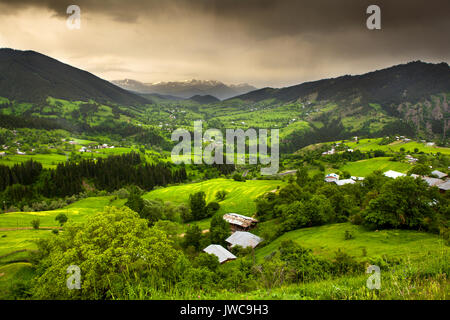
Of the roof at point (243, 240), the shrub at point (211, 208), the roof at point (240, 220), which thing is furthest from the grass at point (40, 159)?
the roof at point (243, 240)

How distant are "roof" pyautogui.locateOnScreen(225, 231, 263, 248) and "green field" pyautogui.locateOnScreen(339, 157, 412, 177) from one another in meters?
81.6

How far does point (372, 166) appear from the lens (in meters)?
110

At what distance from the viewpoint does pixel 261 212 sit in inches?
2425

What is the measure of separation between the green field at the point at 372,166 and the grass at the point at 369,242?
259ft

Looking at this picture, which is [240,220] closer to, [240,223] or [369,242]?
[240,223]

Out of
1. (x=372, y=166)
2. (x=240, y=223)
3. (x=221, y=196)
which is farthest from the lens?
(x=372, y=166)

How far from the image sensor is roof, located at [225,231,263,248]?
140 feet

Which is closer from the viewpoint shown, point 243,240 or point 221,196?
point 243,240

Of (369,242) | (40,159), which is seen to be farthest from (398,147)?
(40,159)

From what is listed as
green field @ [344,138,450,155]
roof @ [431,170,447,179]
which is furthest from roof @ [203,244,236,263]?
green field @ [344,138,450,155]

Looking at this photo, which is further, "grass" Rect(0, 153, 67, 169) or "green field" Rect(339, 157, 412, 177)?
"grass" Rect(0, 153, 67, 169)

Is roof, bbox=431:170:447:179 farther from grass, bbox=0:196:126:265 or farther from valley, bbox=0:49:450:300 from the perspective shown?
grass, bbox=0:196:126:265

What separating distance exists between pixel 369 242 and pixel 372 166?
327 ft
